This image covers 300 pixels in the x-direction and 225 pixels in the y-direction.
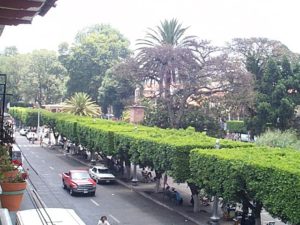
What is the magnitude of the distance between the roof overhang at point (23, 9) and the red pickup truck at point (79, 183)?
25538 mm

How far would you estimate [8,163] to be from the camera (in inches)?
378

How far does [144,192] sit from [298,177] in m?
18.4

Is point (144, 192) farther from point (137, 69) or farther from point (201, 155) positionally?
point (137, 69)

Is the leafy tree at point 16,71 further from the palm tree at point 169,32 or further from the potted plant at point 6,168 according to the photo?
the potted plant at point 6,168

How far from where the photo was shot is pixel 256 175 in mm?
18500

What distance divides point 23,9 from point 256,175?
14.7 metres

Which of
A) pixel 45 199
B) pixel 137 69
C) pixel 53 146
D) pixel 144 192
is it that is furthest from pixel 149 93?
pixel 45 199

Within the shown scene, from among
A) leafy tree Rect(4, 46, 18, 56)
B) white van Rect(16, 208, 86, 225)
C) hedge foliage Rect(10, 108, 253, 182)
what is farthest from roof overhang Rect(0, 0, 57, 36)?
leafy tree Rect(4, 46, 18, 56)

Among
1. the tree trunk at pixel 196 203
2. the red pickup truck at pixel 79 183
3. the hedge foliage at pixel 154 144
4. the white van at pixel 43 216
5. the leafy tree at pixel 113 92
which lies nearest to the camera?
the white van at pixel 43 216

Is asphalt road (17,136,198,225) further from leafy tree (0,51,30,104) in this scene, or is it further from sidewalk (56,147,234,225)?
leafy tree (0,51,30,104)

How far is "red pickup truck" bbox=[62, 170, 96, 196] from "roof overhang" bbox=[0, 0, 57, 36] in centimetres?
2554

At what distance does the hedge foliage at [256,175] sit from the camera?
16.5 metres

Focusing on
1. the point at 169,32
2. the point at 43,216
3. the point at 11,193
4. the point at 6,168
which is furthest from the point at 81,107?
the point at 43,216

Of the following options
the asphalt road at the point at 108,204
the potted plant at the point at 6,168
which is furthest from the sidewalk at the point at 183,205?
the potted plant at the point at 6,168
